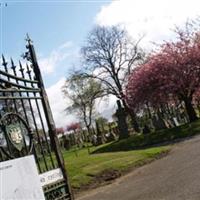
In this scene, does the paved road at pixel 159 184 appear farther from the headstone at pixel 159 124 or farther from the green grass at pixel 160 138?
the headstone at pixel 159 124

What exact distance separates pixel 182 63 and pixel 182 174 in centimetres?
2304

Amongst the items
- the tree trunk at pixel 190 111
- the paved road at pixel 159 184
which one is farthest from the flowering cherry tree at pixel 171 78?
the paved road at pixel 159 184

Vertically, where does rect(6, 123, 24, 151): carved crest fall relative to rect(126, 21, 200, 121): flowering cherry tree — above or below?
below

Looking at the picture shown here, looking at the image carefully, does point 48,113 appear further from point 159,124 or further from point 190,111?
point 159,124

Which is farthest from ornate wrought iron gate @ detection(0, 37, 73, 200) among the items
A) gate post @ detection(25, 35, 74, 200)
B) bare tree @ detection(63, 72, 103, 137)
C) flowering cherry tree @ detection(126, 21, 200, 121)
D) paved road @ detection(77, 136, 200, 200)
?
bare tree @ detection(63, 72, 103, 137)

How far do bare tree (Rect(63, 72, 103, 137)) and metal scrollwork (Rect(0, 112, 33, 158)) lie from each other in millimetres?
47898

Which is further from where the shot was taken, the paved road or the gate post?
the paved road

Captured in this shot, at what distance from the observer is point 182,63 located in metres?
34.5

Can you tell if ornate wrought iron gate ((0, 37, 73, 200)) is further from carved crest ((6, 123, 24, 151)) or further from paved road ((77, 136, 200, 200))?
paved road ((77, 136, 200, 200))

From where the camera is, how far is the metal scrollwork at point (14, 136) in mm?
6473

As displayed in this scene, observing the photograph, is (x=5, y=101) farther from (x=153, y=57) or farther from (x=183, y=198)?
(x=153, y=57)

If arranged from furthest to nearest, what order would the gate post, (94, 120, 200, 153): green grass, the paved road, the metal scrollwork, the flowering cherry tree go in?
1. the flowering cherry tree
2. (94, 120, 200, 153): green grass
3. the paved road
4. the gate post
5. the metal scrollwork

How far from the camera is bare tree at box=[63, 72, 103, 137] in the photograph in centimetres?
5609

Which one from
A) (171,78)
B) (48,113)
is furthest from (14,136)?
(171,78)
